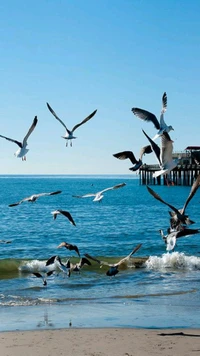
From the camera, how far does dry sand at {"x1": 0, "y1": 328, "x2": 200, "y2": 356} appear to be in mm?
10914

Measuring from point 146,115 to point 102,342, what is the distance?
416cm

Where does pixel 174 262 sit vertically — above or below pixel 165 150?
below

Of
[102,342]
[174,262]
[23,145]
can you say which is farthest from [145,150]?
[174,262]

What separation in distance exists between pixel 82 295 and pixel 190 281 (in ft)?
13.8

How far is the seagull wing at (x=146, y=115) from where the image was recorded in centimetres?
1066

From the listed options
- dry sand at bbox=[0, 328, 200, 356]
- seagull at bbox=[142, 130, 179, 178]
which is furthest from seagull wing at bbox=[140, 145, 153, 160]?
dry sand at bbox=[0, 328, 200, 356]

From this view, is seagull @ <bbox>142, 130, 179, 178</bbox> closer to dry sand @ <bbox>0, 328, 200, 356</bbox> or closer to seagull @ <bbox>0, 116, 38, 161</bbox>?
seagull @ <bbox>0, 116, 38, 161</bbox>

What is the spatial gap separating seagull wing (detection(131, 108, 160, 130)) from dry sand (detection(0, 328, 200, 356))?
3.84m

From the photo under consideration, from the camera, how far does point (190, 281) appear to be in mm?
20172

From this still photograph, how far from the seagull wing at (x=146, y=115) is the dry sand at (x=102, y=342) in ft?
12.6

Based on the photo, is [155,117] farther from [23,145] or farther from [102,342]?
[102,342]

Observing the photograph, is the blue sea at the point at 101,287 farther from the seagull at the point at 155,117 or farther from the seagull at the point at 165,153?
the seagull at the point at 155,117

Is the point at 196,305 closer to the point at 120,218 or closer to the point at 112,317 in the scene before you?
the point at 112,317

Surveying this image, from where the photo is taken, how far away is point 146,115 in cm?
1071
